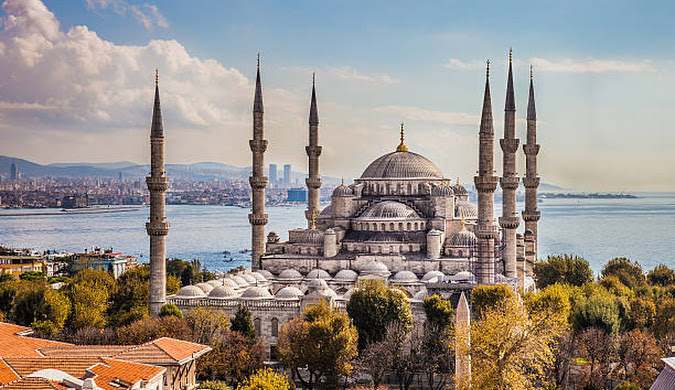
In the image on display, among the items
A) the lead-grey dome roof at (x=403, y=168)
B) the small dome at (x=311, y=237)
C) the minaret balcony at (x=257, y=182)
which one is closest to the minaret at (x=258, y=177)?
the minaret balcony at (x=257, y=182)

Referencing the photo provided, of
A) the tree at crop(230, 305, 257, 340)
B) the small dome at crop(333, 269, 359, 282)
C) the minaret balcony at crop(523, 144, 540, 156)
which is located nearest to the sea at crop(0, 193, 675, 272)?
the minaret balcony at crop(523, 144, 540, 156)

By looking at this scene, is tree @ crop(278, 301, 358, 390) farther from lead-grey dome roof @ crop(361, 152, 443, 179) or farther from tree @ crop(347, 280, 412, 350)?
lead-grey dome roof @ crop(361, 152, 443, 179)

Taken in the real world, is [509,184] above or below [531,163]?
below

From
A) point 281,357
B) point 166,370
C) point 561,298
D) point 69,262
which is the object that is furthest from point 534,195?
point 69,262

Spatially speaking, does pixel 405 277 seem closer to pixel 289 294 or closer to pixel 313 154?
pixel 289 294

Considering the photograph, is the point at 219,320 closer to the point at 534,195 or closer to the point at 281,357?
the point at 281,357

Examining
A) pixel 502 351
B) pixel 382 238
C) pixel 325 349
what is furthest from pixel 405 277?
pixel 502 351

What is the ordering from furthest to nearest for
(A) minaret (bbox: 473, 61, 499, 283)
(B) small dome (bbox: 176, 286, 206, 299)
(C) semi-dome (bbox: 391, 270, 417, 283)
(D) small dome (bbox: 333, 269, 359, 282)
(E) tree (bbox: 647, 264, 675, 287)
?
(E) tree (bbox: 647, 264, 675, 287) → (D) small dome (bbox: 333, 269, 359, 282) → (C) semi-dome (bbox: 391, 270, 417, 283) → (B) small dome (bbox: 176, 286, 206, 299) → (A) minaret (bbox: 473, 61, 499, 283)
